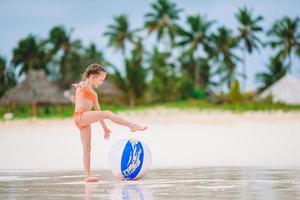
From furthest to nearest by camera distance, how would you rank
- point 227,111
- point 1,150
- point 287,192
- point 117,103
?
point 117,103 < point 227,111 < point 1,150 < point 287,192

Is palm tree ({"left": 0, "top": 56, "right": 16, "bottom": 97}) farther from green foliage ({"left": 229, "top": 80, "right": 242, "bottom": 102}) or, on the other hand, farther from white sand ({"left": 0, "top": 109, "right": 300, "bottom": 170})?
white sand ({"left": 0, "top": 109, "right": 300, "bottom": 170})

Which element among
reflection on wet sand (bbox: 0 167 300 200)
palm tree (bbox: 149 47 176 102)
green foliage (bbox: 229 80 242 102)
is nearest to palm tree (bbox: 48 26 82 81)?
A: palm tree (bbox: 149 47 176 102)

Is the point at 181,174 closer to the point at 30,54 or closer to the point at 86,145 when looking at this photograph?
the point at 86,145

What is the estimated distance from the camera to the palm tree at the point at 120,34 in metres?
85.8

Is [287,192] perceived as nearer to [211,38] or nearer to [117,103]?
[117,103]

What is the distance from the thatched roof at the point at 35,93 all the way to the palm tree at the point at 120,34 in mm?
22127

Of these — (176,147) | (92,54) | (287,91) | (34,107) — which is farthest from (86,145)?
(92,54)

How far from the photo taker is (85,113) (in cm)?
917

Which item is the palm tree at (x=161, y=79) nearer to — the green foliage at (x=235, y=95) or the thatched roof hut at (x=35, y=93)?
the thatched roof hut at (x=35, y=93)

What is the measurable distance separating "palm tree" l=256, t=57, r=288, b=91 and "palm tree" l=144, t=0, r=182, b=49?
1193cm

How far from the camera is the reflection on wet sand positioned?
6.85 m

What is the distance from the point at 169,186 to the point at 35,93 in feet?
184

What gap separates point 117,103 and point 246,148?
1940 inches

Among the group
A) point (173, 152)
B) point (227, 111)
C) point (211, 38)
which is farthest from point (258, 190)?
point (211, 38)
